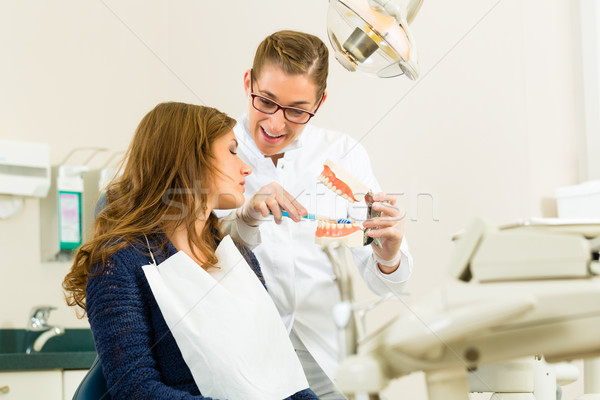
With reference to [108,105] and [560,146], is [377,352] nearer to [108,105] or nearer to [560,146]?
[560,146]

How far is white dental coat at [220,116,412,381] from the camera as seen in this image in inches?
59.8

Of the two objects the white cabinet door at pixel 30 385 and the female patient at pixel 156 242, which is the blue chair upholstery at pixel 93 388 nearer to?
the female patient at pixel 156 242

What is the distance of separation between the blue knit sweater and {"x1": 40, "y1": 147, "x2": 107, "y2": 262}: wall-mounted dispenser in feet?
3.92

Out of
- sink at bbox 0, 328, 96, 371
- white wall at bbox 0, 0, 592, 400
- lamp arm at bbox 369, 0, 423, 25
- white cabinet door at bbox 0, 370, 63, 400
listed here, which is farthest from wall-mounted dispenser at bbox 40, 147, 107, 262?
lamp arm at bbox 369, 0, 423, 25

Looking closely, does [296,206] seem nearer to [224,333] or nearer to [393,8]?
[224,333]

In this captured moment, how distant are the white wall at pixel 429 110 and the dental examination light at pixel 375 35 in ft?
3.39

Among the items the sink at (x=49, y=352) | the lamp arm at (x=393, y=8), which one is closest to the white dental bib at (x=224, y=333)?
the lamp arm at (x=393, y=8)

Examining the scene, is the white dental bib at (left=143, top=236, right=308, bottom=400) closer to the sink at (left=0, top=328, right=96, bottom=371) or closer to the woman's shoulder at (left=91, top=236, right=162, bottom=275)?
the woman's shoulder at (left=91, top=236, right=162, bottom=275)

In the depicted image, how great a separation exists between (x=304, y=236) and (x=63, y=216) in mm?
1036

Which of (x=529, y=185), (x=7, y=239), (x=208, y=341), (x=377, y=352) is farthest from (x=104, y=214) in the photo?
(x=529, y=185)

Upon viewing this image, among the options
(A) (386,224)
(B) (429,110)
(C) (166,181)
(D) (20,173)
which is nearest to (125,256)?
(C) (166,181)

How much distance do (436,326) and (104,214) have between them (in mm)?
977

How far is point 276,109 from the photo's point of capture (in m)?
1.54

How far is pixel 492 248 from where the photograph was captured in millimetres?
515
